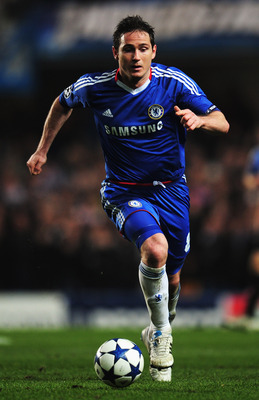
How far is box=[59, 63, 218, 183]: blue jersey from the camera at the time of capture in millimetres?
6020

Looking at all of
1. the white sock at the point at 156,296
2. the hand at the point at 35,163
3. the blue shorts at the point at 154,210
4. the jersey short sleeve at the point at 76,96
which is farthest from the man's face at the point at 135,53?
the white sock at the point at 156,296

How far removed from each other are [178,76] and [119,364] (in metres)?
2.17

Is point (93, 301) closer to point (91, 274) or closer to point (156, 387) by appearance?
point (91, 274)

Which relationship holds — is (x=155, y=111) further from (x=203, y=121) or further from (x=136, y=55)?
(x=203, y=121)

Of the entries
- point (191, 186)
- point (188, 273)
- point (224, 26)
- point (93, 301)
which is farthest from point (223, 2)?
point (93, 301)

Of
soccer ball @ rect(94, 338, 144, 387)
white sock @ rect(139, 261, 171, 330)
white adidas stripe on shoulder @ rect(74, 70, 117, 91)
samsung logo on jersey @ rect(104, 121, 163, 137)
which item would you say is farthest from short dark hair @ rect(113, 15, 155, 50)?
soccer ball @ rect(94, 338, 144, 387)

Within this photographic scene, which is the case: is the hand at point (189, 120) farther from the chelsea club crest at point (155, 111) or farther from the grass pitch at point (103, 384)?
the grass pitch at point (103, 384)

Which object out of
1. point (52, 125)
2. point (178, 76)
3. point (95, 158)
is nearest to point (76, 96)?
point (52, 125)

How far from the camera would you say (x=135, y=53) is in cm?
586

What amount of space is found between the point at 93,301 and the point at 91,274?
62 cm

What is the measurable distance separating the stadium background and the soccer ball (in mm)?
7126

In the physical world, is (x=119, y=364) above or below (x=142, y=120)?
below

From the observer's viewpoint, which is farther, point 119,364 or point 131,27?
point 131,27

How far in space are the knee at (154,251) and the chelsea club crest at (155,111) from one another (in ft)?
3.06
